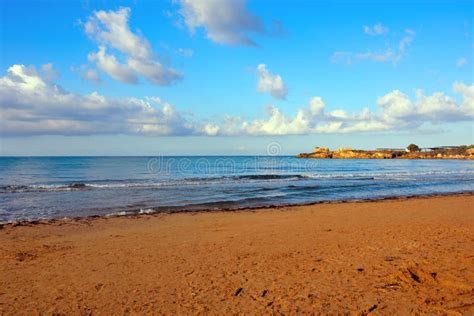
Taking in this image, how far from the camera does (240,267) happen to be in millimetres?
7727

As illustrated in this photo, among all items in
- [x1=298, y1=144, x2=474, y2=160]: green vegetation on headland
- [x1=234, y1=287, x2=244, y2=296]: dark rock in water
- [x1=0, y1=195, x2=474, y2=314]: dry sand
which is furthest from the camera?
[x1=298, y1=144, x2=474, y2=160]: green vegetation on headland

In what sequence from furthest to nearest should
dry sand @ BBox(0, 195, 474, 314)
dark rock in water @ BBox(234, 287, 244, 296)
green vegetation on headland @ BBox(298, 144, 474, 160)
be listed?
green vegetation on headland @ BBox(298, 144, 474, 160)
dark rock in water @ BBox(234, 287, 244, 296)
dry sand @ BBox(0, 195, 474, 314)

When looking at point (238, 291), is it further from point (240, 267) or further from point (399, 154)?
point (399, 154)

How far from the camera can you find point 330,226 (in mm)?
12477

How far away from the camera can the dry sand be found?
5.85 meters

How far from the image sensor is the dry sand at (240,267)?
5.85 m

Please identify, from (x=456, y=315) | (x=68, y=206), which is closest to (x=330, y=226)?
(x=456, y=315)

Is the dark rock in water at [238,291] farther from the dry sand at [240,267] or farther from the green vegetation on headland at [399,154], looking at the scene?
the green vegetation on headland at [399,154]

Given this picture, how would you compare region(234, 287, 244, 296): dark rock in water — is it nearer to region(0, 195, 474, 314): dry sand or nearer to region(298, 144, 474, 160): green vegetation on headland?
region(0, 195, 474, 314): dry sand

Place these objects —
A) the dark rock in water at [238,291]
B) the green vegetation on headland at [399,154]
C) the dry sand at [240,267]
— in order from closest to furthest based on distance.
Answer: the dry sand at [240,267]
the dark rock in water at [238,291]
the green vegetation on headland at [399,154]

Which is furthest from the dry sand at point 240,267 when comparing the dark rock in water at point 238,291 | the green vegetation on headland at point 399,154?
the green vegetation on headland at point 399,154

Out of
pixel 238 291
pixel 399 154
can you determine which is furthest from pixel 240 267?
pixel 399 154

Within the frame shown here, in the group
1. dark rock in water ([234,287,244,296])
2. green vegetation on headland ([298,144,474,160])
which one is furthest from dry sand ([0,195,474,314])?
green vegetation on headland ([298,144,474,160])

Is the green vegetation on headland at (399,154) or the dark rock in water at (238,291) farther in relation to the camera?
the green vegetation on headland at (399,154)
